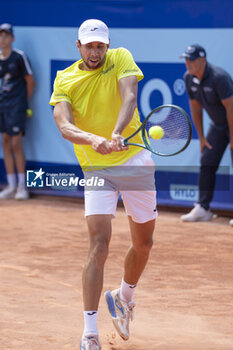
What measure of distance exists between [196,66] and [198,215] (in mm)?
1653

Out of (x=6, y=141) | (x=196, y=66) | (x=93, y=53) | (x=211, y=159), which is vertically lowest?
(x=6, y=141)

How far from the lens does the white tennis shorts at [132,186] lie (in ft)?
12.6

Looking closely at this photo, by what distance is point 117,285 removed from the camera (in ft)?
16.7

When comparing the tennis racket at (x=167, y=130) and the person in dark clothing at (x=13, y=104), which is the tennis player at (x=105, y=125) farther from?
the person in dark clothing at (x=13, y=104)

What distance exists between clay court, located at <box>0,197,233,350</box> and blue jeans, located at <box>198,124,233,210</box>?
0.37 meters

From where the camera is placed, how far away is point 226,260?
5.87 metres

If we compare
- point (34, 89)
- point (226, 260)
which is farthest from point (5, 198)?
point (226, 260)

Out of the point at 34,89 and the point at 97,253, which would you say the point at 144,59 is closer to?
the point at 34,89

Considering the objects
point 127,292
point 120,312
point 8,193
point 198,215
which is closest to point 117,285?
point 127,292

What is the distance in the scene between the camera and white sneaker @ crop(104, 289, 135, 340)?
3949 millimetres

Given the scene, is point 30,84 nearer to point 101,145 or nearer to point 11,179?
point 11,179

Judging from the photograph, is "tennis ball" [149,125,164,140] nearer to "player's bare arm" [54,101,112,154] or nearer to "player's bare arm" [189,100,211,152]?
"player's bare arm" [54,101,112,154]

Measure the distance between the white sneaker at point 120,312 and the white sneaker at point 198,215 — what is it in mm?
3437

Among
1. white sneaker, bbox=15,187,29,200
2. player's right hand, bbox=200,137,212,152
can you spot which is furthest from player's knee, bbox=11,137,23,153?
player's right hand, bbox=200,137,212,152
